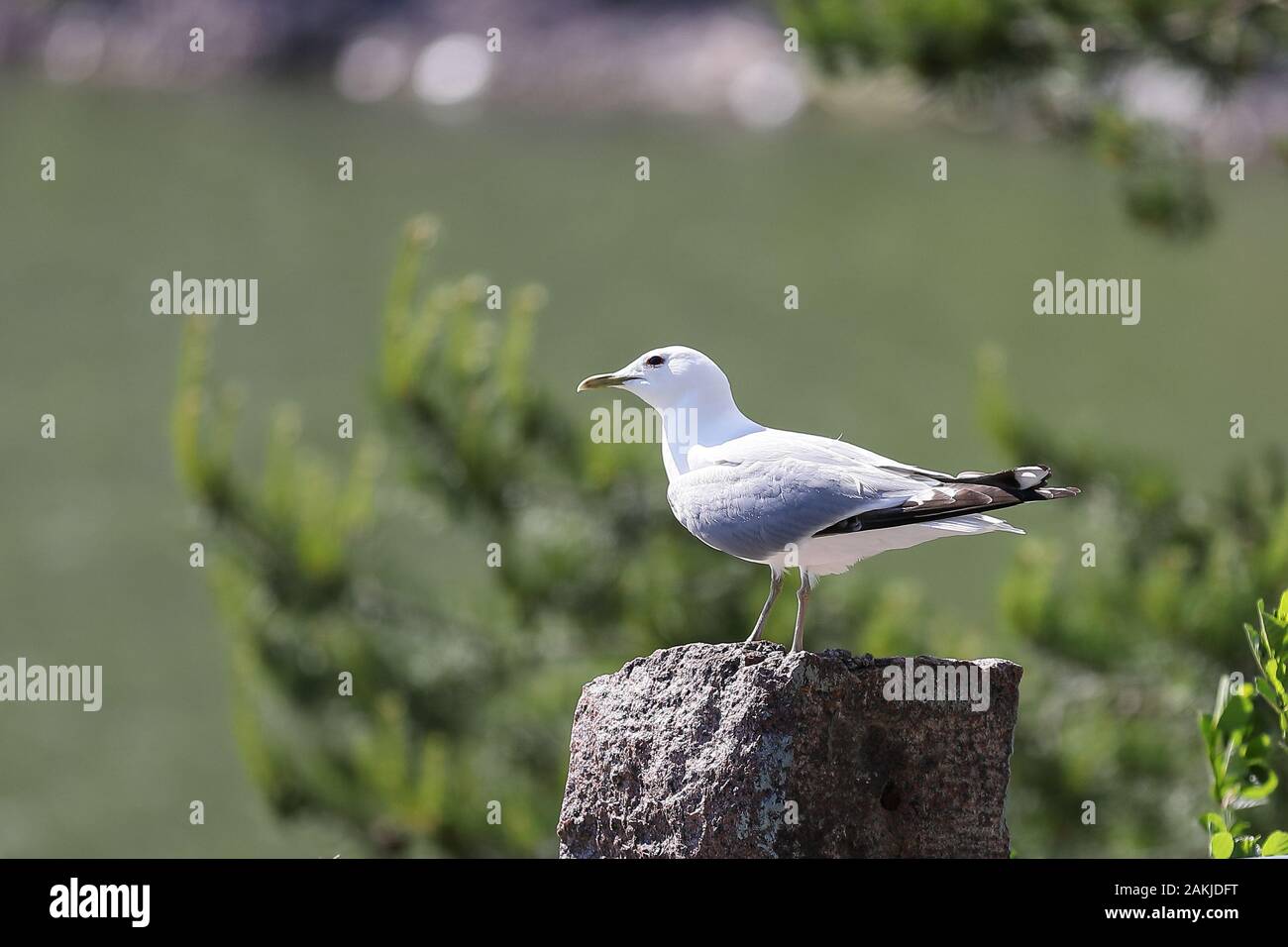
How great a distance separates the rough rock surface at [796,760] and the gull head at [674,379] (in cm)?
48

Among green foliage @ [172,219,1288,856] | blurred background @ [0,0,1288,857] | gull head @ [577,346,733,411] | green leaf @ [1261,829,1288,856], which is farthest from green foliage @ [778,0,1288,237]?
green leaf @ [1261,829,1288,856]

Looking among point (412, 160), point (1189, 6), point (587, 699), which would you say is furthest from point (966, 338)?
point (587, 699)

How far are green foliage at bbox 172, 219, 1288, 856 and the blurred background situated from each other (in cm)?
2

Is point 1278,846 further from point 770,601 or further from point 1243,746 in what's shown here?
point 770,601

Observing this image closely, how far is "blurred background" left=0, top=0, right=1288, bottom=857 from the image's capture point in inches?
274

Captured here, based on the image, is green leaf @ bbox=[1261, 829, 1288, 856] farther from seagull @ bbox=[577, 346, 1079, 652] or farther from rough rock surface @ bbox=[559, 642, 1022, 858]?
seagull @ bbox=[577, 346, 1079, 652]

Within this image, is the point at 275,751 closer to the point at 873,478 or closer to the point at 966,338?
the point at 873,478

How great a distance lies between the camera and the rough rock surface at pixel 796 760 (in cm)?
280

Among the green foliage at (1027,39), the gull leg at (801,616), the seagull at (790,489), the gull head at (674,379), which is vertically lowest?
the gull leg at (801,616)

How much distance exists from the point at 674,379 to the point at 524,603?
4603 millimetres

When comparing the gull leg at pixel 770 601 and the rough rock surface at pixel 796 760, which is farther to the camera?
the gull leg at pixel 770 601

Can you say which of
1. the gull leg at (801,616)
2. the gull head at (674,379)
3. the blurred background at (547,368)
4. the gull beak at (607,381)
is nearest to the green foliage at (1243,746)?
the gull leg at (801,616)

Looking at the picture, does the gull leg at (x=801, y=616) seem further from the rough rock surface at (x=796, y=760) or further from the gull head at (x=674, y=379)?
the gull head at (x=674, y=379)

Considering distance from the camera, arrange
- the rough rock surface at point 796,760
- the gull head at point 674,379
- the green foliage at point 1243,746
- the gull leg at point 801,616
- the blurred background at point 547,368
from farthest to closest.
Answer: the blurred background at point 547,368
the gull head at point 674,379
the gull leg at point 801,616
the rough rock surface at point 796,760
the green foliage at point 1243,746
